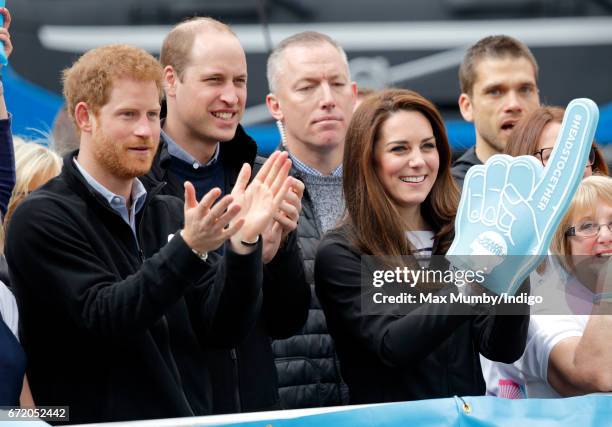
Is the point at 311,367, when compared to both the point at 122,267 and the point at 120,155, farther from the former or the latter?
the point at 120,155

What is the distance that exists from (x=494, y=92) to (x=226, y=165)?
148 cm

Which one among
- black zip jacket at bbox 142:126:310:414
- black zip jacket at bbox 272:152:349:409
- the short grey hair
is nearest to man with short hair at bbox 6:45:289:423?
black zip jacket at bbox 142:126:310:414

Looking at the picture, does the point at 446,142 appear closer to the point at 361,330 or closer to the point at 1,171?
the point at 361,330

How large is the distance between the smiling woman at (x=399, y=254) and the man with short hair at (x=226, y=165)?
15 centimetres

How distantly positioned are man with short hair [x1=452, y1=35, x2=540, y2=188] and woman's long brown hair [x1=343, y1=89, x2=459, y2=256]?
3.30 ft

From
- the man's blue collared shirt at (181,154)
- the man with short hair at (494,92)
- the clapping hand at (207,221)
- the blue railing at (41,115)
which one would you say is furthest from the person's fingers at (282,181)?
the blue railing at (41,115)

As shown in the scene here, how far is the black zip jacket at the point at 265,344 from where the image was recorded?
12.7ft

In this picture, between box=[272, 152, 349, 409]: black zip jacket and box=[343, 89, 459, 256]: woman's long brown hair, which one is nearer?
box=[343, 89, 459, 256]: woman's long brown hair

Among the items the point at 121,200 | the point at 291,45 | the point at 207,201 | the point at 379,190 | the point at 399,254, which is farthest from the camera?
the point at 291,45

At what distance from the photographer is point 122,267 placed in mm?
3553

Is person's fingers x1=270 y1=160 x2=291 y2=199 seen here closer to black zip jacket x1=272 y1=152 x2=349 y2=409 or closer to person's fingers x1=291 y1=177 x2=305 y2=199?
person's fingers x1=291 y1=177 x2=305 y2=199

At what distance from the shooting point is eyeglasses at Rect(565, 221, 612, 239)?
3973mm

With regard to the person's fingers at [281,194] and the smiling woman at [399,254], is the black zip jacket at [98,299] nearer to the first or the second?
the person's fingers at [281,194]

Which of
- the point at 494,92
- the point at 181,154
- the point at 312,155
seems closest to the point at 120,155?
the point at 181,154
